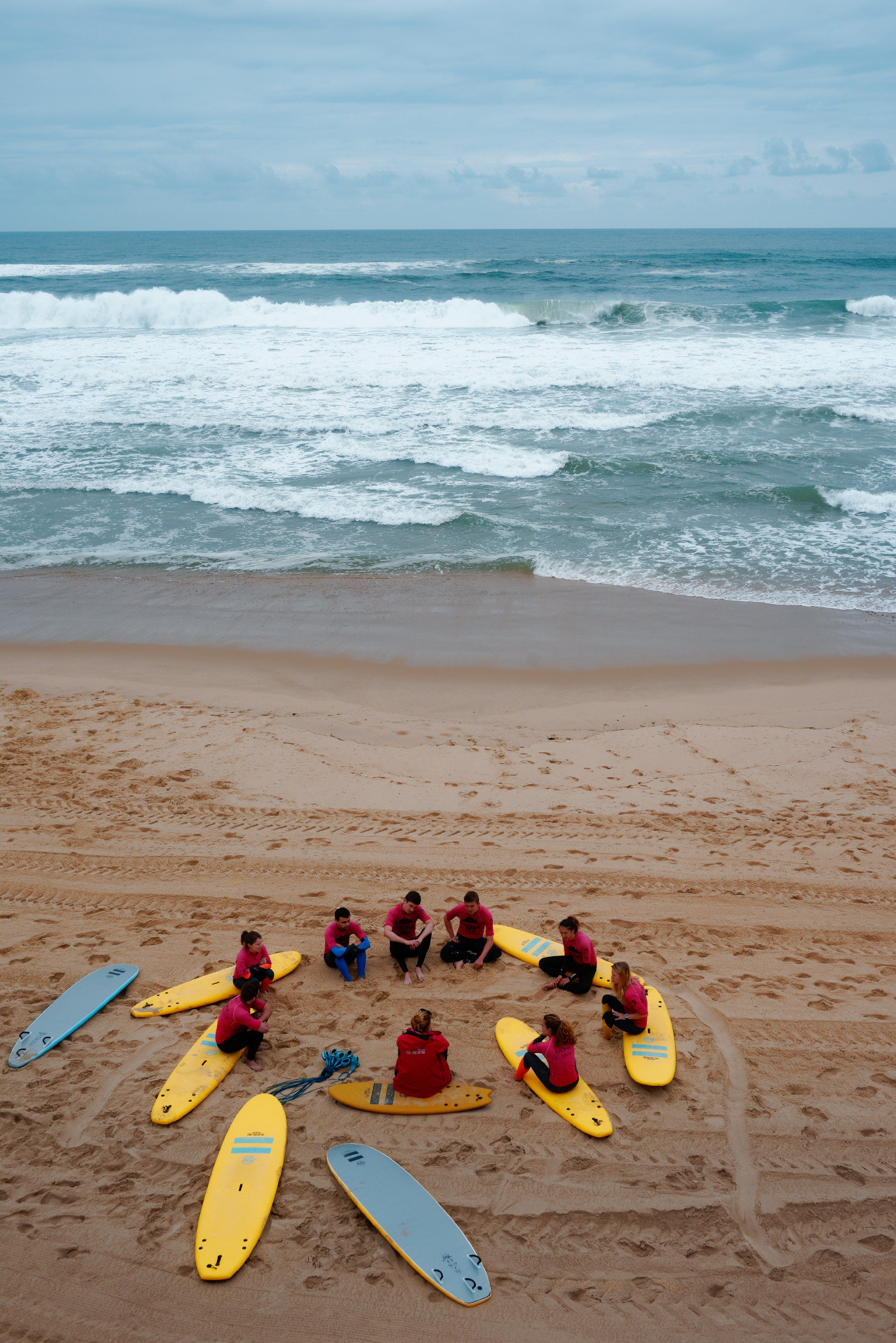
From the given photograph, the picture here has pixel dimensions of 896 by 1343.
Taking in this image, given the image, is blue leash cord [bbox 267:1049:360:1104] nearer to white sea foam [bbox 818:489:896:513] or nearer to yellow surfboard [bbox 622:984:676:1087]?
yellow surfboard [bbox 622:984:676:1087]

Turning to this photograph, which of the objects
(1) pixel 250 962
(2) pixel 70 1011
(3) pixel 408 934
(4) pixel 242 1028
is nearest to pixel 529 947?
(3) pixel 408 934

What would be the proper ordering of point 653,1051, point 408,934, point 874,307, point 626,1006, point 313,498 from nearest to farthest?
point 653,1051
point 626,1006
point 408,934
point 313,498
point 874,307

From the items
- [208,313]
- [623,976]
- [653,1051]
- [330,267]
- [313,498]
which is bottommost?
[653,1051]

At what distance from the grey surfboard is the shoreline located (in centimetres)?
726

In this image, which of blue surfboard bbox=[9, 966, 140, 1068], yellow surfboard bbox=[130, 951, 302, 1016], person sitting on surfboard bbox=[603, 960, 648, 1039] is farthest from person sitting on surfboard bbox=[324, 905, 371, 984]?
person sitting on surfboard bbox=[603, 960, 648, 1039]

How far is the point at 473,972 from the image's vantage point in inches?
257

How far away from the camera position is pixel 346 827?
319 inches

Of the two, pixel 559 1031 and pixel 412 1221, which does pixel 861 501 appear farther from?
pixel 412 1221

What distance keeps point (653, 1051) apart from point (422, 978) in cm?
188

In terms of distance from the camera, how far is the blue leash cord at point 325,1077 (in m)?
5.28

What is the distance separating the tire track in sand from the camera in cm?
432

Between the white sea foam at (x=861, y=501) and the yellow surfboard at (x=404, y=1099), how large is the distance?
15.2m

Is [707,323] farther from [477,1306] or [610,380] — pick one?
[477,1306]

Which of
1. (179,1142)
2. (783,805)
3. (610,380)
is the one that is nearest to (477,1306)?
(179,1142)
